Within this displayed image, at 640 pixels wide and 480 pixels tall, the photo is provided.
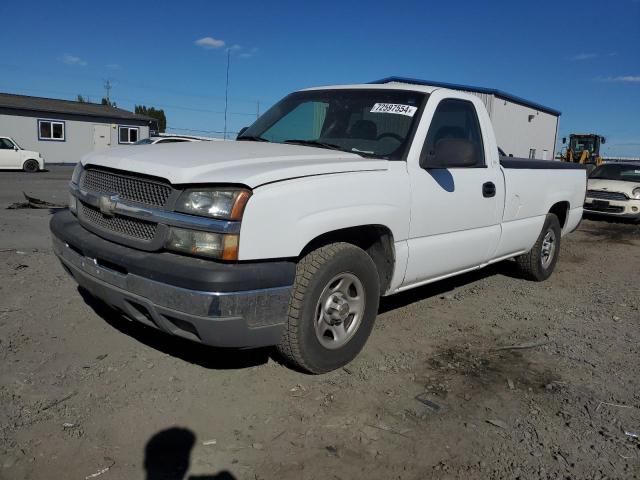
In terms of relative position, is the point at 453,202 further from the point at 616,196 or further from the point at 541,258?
the point at 616,196

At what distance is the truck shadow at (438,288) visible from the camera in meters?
5.21

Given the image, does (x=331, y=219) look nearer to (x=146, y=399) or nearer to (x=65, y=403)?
(x=146, y=399)

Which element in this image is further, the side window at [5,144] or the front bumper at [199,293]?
the side window at [5,144]

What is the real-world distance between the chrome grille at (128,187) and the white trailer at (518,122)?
1877 centimetres

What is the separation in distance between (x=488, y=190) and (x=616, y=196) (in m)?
10.3

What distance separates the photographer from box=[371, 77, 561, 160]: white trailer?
2455 cm

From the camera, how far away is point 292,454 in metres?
2.68

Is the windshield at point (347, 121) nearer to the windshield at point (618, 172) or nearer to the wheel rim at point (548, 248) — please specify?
the wheel rim at point (548, 248)

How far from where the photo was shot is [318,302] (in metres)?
3.25

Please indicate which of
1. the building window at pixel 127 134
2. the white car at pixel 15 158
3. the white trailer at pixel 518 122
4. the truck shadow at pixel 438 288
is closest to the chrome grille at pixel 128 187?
the truck shadow at pixel 438 288

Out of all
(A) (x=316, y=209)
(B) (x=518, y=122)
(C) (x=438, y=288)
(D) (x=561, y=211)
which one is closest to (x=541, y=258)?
(D) (x=561, y=211)

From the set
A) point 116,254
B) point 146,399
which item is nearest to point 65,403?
point 146,399

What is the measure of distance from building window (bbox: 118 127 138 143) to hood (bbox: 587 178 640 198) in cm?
2792

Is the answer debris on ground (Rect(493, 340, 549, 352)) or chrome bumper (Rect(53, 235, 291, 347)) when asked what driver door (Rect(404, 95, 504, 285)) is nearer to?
debris on ground (Rect(493, 340, 549, 352))
